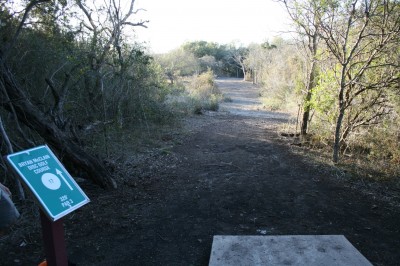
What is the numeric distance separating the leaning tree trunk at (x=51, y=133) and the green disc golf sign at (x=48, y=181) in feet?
7.88

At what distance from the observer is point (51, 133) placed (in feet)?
15.6

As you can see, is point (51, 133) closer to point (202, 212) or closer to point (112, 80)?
point (202, 212)

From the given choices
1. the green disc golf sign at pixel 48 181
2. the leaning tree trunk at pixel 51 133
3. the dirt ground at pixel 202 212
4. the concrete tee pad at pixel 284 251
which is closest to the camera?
the green disc golf sign at pixel 48 181

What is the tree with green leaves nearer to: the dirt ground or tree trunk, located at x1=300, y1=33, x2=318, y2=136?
tree trunk, located at x1=300, y1=33, x2=318, y2=136

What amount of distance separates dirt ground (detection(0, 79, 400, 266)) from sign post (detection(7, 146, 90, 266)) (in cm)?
114

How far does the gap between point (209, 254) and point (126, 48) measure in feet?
19.8

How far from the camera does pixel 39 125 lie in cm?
468

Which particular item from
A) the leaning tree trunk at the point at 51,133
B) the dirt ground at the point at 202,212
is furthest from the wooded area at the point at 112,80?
the dirt ground at the point at 202,212

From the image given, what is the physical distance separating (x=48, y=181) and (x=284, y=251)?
7.90 ft

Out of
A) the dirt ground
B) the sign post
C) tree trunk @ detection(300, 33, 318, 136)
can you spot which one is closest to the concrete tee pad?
the dirt ground

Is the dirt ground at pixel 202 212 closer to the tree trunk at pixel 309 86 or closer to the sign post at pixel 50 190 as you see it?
the sign post at pixel 50 190

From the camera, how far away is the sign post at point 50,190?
222 centimetres

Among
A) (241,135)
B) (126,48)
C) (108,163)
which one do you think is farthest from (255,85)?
(108,163)

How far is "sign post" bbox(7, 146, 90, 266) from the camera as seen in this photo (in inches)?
87.6
